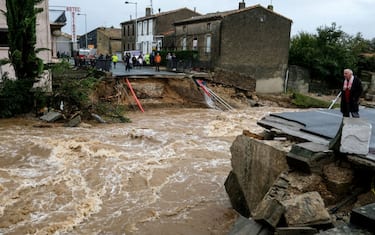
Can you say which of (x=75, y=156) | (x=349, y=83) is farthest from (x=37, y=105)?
(x=349, y=83)

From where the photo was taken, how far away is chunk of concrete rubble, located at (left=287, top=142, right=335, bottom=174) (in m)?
6.00

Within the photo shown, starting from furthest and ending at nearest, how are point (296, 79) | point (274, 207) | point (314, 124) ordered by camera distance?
point (296, 79)
point (314, 124)
point (274, 207)

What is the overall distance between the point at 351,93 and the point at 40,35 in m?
18.5

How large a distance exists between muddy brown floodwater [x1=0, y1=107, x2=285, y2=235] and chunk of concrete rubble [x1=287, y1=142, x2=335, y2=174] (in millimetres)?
2553

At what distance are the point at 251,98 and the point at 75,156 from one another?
62.4 feet

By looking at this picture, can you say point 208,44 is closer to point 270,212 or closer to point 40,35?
point 40,35

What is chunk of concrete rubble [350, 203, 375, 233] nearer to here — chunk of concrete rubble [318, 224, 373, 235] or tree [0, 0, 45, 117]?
chunk of concrete rubble [318, 224, 373, 235]

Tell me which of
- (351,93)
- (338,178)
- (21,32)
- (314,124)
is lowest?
(338,178)

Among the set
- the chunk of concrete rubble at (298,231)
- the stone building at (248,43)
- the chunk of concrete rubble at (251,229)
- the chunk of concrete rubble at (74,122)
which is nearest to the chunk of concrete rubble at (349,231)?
the chunk of concrete rubble at (298,231)

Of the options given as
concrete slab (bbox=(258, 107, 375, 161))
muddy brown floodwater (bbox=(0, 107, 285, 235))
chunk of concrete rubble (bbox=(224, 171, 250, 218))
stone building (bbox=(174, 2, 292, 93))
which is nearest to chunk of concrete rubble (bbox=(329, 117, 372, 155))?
concrete slab (bbox=(258, 107, 375, 161))

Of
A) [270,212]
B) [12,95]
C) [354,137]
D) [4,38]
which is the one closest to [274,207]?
[270,212]

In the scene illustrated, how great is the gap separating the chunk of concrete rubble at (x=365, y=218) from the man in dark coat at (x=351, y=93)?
17.8 ft

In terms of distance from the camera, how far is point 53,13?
25.4 meters

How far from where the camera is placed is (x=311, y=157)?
19.7ft
